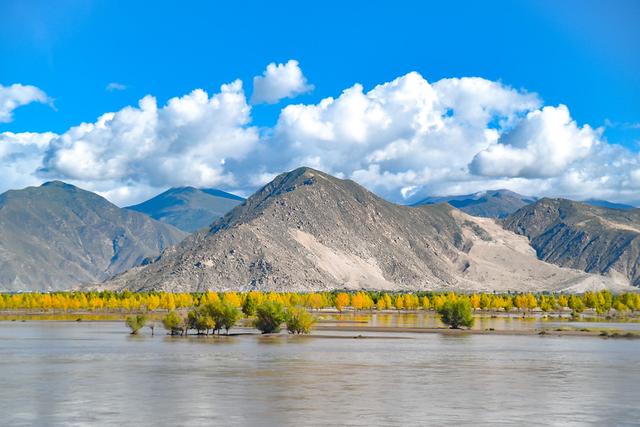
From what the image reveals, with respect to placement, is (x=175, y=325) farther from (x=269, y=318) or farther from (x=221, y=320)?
(x=269, y=318)

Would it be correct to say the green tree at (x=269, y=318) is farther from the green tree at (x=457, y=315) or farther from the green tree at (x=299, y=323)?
the green tree at (x=457, y=315)

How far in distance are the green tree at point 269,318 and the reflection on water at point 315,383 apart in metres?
24.3

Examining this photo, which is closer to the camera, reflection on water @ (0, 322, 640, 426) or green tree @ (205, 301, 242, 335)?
reflection on water @ (0, 322, 640, 426)

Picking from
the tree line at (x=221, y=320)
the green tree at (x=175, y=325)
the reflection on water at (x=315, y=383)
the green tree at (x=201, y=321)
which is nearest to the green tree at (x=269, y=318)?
the tree line at (x=221, y=320)

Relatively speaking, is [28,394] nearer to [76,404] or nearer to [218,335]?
[76,404]

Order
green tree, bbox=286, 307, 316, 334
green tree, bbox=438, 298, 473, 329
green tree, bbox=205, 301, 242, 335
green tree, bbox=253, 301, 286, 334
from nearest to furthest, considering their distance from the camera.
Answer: green tree, bbox=205, 301, 242, 335
green tree, bbox=286, 307, 316, 334
green tree, bbox=253, 301, 286, 334
green tree, bbox=438, 298, 473, 329

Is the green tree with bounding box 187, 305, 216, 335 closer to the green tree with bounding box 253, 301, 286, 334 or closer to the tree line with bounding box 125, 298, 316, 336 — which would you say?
the tree line with bounding box 125, 298, 316, 336

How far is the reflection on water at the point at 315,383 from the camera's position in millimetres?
58000

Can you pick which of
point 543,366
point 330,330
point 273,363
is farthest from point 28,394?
point 330,330

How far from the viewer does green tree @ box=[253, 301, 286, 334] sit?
15188 centimetres

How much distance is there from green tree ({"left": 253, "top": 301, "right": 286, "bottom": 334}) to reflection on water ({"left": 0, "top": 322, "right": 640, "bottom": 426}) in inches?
956

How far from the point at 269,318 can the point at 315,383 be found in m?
75.5

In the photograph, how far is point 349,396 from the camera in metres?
68.1

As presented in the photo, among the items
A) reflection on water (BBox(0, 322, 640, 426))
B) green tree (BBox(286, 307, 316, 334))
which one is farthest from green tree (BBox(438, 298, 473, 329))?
reflection on water (BBox(0, 322, 640, 426))
